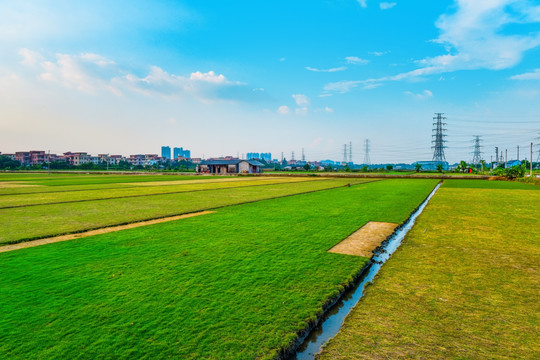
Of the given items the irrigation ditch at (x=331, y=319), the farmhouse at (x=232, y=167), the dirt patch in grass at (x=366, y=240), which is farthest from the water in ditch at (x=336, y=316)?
the farmhouse at (x=232, y=167)

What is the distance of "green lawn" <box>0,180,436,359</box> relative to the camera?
3.65 metres

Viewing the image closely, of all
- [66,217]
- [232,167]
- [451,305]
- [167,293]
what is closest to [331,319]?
[451,305]

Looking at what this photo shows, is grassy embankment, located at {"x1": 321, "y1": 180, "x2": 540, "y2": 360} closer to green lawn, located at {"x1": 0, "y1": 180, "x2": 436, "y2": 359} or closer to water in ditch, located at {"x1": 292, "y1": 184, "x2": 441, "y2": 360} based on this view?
water in ditch, located at {"x1": 292, "y1": 184, "x2": 441, "y2": 360}

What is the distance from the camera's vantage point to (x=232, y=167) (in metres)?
79.2

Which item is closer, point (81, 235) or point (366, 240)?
point (366, 240)

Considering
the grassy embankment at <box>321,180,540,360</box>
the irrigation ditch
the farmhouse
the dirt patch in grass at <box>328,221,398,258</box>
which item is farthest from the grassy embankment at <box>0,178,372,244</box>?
the farmhouse

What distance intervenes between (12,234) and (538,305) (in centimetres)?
1347

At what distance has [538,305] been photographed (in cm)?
472

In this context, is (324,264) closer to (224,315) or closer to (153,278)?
(224,315)

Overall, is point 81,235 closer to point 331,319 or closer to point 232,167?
point 331,319

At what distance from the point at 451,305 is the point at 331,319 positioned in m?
2.03

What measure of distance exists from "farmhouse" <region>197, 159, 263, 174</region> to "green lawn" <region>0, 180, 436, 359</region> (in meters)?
67.8

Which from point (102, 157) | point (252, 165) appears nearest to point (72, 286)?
point (252, 165)

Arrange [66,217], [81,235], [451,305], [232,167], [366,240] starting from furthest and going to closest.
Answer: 1. [232,167]
2. [66,217]
3. [81,235]
4. [366,240]
5. [451,305]
